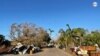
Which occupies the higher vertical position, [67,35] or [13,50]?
[67,35]

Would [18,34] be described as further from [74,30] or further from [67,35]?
[74,30]

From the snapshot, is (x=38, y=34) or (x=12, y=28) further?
(x=38, y=34)


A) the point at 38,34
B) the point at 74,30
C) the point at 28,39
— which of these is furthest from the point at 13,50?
the point at 74,30

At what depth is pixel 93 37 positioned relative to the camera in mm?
87875

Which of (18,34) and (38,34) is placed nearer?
(18,34)

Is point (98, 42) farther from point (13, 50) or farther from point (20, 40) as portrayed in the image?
point (13, 50)

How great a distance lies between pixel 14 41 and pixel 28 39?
6492mm

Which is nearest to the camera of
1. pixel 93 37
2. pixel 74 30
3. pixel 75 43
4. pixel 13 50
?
pixel 13 50

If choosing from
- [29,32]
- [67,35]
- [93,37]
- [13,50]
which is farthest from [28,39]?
[13,50]

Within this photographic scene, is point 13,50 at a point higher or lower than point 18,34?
lower

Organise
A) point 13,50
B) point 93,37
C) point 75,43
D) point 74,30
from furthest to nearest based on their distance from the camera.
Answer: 1. point 74,30
2. point 93,37
3. point 75,43
4. point 13,50

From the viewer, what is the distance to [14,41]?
86375 millimetres

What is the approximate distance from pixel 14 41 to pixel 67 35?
20947 mm

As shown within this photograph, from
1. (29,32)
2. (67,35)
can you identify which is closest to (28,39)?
(29,32)
